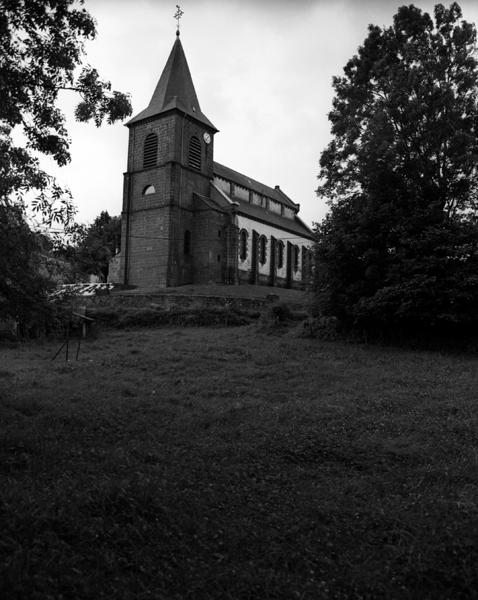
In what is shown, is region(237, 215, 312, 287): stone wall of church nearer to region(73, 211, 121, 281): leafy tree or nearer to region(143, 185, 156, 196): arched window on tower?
region(143, 185, 156, 196): arched window on tower

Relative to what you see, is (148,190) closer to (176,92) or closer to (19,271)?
(176,92)

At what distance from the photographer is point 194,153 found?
139ft

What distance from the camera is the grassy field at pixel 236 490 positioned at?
4648mm

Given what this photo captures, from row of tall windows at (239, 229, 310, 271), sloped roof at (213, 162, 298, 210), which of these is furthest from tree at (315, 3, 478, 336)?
sloped roof at (213, 162, 298, 210)

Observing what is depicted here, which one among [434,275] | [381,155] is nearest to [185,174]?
[381,155]

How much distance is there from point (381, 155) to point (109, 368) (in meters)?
12.2

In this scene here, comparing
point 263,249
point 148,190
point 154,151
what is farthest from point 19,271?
point 263,249

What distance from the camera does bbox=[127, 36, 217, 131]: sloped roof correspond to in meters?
40.9

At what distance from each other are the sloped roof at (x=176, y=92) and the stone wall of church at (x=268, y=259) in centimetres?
927

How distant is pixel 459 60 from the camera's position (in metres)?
19.4

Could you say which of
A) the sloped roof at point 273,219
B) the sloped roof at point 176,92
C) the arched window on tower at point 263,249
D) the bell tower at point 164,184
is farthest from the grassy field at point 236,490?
the arched window on tower at point 263,249

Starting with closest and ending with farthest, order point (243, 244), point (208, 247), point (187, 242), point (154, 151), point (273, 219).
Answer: point (208, 247)
point (187, 242)
point (154, 151)
point (243, 244)
point (273, 219)

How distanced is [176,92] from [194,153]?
506 cm

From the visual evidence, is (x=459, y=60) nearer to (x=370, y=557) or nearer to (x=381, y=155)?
(x=381, y=155)
